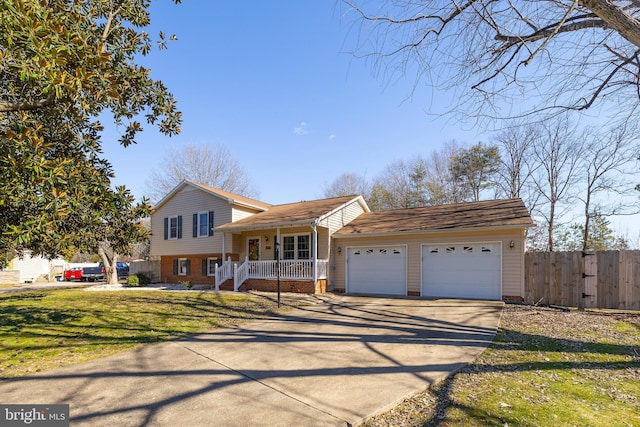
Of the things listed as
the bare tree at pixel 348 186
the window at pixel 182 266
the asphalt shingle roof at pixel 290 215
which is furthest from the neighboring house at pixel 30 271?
the bare tree at pixel 348 186

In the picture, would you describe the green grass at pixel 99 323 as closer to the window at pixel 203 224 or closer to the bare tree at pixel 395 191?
the window at pixel 203 224

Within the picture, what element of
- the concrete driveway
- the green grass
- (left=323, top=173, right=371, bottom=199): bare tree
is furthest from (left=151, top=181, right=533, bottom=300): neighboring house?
(left=323, top=173, right=371, bottom=199): bare tree

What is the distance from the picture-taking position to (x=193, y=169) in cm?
3297

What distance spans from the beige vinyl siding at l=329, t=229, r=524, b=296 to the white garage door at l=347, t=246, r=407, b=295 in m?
0.23

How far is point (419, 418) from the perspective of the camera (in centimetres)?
362

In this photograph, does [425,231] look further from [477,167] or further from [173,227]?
[477,167]

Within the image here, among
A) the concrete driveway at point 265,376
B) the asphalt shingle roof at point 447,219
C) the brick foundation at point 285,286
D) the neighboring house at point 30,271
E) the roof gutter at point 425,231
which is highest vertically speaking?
the asphalt shingle roof at point 447,219

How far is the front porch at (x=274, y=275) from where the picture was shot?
47.8 ft

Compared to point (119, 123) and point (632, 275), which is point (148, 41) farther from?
point (632, 275)

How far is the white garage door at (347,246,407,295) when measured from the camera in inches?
555

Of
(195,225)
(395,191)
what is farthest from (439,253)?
(395,191)

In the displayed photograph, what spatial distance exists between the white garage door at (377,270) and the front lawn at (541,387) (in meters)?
6.74

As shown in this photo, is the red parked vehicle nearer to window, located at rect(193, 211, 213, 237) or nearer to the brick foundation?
window, located at rect(193, 211, 213, 237)

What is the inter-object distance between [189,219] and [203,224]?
3.91ft
